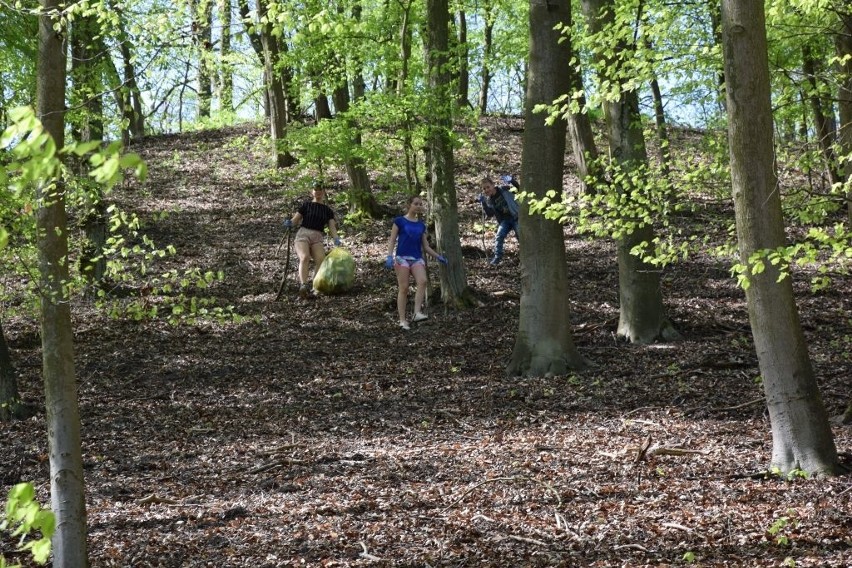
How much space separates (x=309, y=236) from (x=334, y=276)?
0.78 meters

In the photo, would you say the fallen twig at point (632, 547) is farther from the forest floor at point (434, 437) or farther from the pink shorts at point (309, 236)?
the pink shorts at point (309, 236)

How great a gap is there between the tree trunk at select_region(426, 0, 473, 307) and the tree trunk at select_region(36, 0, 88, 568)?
767 cm

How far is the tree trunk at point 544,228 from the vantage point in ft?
29.7

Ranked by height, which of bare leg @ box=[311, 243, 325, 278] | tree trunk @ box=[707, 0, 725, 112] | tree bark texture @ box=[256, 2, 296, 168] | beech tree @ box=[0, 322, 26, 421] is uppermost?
tree bark texture @ box=[256, 2, 296, 168]

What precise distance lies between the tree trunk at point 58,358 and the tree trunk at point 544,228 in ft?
18.3

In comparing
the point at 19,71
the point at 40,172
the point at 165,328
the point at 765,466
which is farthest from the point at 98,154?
the point at 165,328

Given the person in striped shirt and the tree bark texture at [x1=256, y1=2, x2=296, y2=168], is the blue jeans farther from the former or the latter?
the tree bark texture at [x1=256, y1=2, x2=296, y2=168]

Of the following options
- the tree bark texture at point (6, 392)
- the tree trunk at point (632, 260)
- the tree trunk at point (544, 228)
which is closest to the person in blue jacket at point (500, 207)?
the tree trunk at point (632, 260)

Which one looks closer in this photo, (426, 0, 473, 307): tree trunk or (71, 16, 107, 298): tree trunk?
(71, 16, 107, 298): tree trunk

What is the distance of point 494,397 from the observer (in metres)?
8.96

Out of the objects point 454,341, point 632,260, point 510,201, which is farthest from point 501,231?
point 632,260

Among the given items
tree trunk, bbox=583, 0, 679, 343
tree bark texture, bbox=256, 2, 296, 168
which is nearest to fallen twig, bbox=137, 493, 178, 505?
tree trunk, bbox=583, 0, 679, 343

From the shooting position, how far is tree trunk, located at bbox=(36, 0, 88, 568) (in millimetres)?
4461

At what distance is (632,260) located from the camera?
10.3 meters
